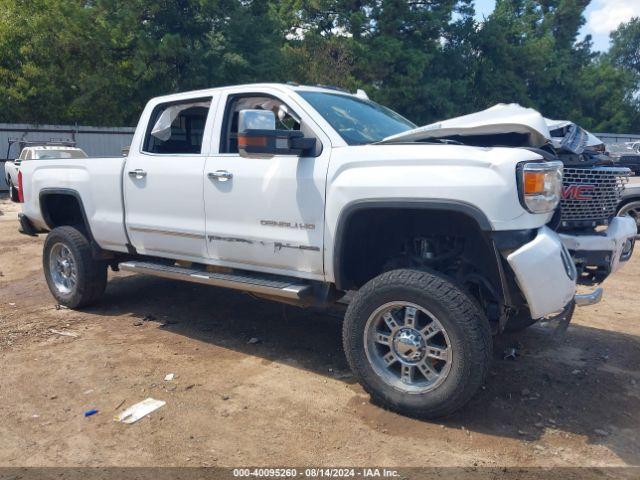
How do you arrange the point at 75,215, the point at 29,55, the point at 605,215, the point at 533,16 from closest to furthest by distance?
the point at 605,215 < the point at 75,215 < the point at 29,55 < the point at 533,16

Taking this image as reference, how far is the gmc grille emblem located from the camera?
390 cm

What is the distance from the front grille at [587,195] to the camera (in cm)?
391

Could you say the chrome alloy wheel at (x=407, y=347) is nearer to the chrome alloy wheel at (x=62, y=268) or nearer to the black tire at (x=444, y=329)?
the black tire at (x=444, y=329)

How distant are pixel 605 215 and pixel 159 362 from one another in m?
→ 3.58

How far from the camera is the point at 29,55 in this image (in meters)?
23.2

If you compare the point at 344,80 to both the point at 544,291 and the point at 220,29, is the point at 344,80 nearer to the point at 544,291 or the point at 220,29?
the point at 220,29

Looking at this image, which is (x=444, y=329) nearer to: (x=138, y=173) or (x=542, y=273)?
(x=542, y=273)

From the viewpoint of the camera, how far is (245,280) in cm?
444

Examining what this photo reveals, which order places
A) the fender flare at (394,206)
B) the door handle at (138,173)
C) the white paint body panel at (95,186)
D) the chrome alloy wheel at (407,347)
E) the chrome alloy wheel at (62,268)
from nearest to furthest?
1. the fender flare at (394,206)
2. the chrome alloy wheel at (407,347)
3. the door handle at (138,173)
4. the white paint body panel at (95,186)
5. the chrome alloy wheel at (62,268)

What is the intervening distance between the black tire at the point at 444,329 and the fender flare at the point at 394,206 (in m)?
0.30

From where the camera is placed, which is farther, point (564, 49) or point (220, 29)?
point (564, 49)

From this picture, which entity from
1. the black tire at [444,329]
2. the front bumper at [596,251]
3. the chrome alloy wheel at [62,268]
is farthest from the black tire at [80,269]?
the front bumper at [596,251]

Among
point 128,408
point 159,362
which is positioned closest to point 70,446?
point 128,408

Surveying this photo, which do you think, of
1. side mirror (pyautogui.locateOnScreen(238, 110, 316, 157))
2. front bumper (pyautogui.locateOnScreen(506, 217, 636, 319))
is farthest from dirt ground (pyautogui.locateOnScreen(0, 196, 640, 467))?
side mirror (pyautogui.locateOnScreen(238, 110, 316, 157))
